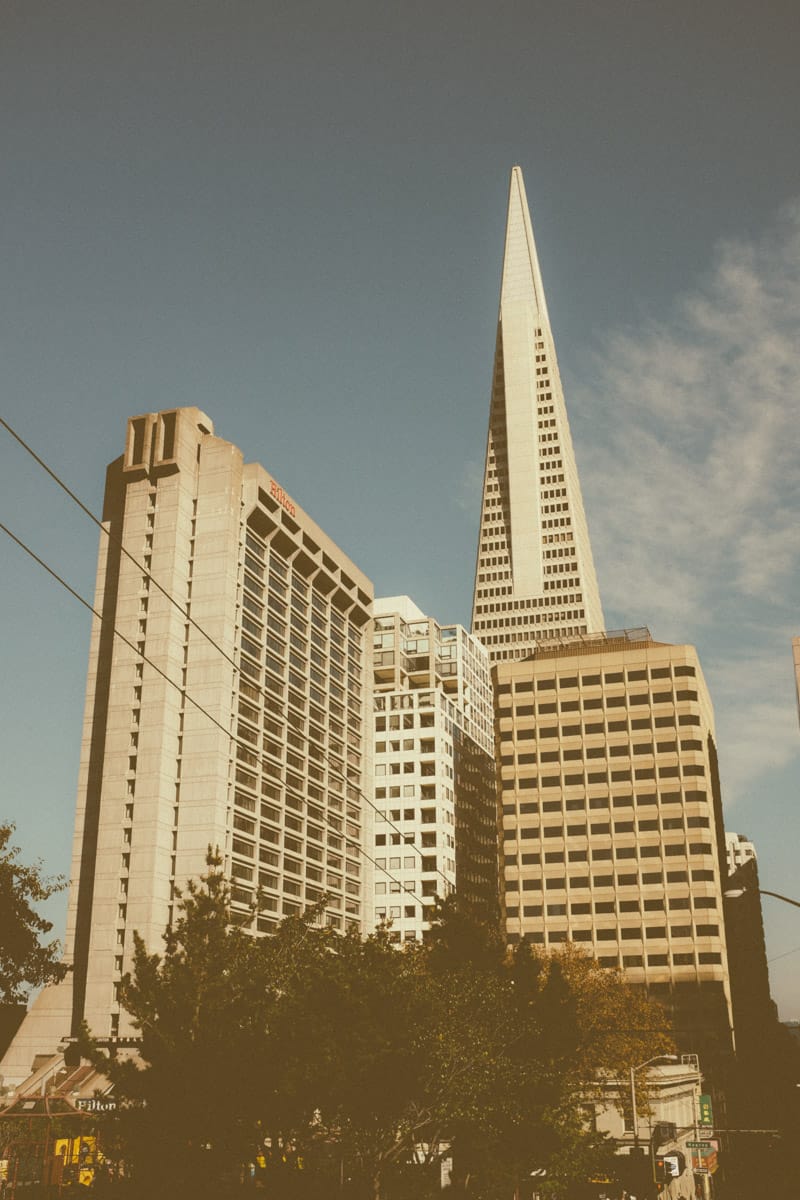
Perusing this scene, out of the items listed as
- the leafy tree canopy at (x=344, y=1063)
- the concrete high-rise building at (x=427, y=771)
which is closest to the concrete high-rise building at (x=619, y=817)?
the concrete high-rise building at (x=427, y=771)

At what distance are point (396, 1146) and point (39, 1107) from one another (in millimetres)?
37422

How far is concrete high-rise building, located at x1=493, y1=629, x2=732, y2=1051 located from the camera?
121 meters

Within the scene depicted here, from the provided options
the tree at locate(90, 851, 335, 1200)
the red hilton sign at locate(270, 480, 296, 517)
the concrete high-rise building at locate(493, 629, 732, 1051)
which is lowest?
the tree at locate(90, 851, 335, 1200)

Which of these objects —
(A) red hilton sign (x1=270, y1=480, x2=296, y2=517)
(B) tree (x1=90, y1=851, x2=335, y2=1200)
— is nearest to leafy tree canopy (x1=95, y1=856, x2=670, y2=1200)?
(B) tree (x1=90, y1=851, x2=335, y2=1200)

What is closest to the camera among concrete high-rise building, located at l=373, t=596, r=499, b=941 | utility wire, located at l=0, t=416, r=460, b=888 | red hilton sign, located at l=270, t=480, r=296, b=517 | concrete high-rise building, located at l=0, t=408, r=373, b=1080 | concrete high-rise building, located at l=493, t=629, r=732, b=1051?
utility wire, located at l=0, t=416, r=460, b=888

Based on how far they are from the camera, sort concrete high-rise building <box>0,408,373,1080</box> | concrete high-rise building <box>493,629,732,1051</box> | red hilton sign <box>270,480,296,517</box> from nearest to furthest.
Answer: concrete high-rise building <box>0,408,373,1080</box>
red hilton sign <box>270,480,296,517</box>
concrete high-rise building <box>493,629,732,1051</box>

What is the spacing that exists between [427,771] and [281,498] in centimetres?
5190

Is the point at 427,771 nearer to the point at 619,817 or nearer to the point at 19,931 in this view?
the point at 619,817

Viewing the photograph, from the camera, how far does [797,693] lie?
8231 centimetres

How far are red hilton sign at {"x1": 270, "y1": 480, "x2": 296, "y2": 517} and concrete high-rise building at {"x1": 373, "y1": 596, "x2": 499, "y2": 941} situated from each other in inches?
1794

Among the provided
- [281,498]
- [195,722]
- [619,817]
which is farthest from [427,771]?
[195,722]

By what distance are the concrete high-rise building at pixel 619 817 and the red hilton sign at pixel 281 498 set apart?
120ft

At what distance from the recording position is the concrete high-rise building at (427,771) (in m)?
144

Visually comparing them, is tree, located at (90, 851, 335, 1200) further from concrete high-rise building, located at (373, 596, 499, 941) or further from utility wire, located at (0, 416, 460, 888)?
concrete high-rise building, located at (373, 596, 499, 941)
